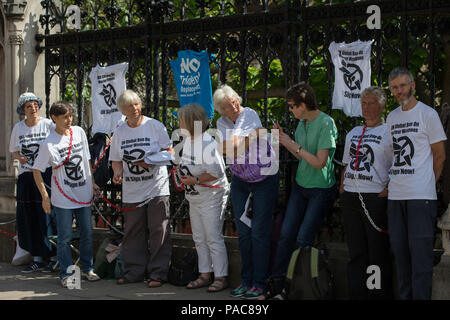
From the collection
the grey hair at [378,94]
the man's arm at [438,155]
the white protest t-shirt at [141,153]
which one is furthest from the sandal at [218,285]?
the man's arm at [438,155]

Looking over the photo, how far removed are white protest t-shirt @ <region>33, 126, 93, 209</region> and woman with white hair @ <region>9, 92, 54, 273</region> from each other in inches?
34.6

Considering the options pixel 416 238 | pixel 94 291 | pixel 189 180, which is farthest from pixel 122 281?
pixel 416 238

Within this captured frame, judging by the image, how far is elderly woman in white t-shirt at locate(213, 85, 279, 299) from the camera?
22.0 feet

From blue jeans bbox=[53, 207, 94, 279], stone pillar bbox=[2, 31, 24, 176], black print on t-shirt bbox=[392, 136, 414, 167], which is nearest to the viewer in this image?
black print on t-shirt bbox=[392, 136, 414, 167]

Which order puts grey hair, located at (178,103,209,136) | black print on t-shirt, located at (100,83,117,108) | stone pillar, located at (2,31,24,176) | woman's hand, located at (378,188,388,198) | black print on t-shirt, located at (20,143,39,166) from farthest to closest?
1. stone pillar, located at (2,31,24,176)
2. black print on t-shirt, located at (100,83,117,108)
3. black print on t-shirt, located at (20,143,39,166)
4. grey hair, located at (178,103,209,136)
5. woman's hand, located at (378,188,388,198)

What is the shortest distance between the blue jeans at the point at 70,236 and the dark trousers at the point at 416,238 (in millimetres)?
3399

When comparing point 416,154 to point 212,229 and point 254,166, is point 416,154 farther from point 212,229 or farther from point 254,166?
point 212,229

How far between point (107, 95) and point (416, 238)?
4.31m

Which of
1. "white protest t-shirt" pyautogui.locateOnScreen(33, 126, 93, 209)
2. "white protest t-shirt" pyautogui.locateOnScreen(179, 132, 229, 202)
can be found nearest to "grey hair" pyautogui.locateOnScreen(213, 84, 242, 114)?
"white protest t-shirt" pyautogui.locateOnScreen(179, 132, 229, 202)

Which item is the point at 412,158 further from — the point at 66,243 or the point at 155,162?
the point at 66,243

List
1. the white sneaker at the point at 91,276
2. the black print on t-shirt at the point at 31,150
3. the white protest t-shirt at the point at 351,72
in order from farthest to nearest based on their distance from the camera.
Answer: the black print on t-shirt at the point at 31,150 < the white sneaker at the point at 91,276 < the white protest t-shirt at the point at 351,72

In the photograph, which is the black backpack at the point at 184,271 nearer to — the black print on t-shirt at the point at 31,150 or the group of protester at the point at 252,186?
the group of protester at the point at 252,186

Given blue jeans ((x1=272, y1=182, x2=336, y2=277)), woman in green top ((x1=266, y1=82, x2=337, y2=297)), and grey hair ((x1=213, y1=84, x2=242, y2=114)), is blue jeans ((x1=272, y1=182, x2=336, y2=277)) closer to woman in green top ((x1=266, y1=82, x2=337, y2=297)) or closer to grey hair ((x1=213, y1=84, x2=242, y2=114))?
woman in green top ((x1=266, y1=82, x2=337, y2=297))

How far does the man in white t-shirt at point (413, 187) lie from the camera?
5.70 metres
